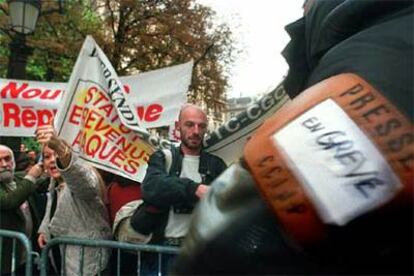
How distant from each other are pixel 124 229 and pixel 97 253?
26 cm

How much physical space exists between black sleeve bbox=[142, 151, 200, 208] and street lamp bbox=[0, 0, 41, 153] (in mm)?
4423

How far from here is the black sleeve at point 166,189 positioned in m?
3.18

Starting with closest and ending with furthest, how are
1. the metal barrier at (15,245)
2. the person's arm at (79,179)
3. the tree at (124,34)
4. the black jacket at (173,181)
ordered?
the black jacket at (173,181), the metal barrier at (15,245), the person's arm at (79,179), the tree at (124,34)

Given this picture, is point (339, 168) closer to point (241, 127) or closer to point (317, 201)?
point (317, 201)

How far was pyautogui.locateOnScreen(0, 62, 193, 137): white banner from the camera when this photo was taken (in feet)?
17.3

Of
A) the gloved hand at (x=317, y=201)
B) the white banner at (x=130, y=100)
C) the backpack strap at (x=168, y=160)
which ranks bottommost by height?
the gloved hand at (x=317, y=201)

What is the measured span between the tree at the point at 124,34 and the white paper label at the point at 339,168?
50.9ft

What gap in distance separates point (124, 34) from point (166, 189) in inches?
556

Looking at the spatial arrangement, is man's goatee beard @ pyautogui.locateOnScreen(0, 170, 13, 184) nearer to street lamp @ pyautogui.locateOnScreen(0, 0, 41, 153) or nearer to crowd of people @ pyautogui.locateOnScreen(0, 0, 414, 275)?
street lamp @ pyautogui.locateOnScreen(0, 0, 41, 153)

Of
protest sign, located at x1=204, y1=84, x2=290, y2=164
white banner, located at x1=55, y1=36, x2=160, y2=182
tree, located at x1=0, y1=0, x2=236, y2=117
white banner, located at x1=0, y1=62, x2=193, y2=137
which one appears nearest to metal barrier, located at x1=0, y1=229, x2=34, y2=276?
white banner, located at x1=55, y1=36, x2=160, y2=182

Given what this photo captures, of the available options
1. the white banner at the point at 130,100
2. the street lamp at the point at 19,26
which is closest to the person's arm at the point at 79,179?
the white banner at the point at 130,100

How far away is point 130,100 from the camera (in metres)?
5.25

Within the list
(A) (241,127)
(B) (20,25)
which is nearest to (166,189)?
(A) (241,127)

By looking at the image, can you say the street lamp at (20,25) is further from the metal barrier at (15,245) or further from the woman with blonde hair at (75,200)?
the metal barrier at (15,245)
